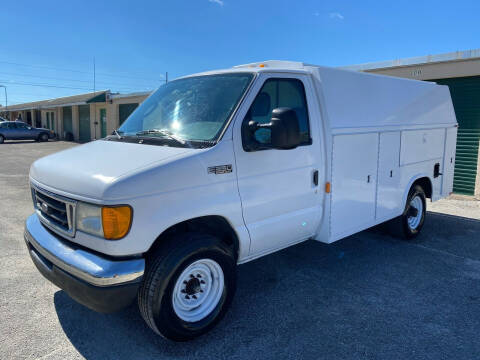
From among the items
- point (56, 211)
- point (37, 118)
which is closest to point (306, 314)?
point (56, 211)

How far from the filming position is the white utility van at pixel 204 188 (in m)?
2.73

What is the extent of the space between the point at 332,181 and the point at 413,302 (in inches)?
59.7

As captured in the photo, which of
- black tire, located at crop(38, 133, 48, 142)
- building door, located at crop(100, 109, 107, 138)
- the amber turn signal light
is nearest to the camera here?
the amber turn signal light

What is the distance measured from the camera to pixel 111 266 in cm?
268

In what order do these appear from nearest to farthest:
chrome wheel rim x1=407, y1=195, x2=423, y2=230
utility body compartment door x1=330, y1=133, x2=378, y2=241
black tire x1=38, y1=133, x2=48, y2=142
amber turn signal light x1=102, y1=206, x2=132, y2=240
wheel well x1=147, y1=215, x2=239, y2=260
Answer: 1. amber turn signal light x1=102, y1=206, x2=132, y2=240
2. wheel well x1=147, y1=215, x2=239, y2=260
3. utility body compartment door x1=330, y1=133, x2=378, y2=241
4. chrome wheel rim x1=407, y1=195, x2=423, y2=230
5. black tire x1=38, y1=133, x2=48, y2=142

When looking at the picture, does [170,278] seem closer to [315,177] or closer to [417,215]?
[315,177]

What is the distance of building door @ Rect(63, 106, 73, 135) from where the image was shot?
33.4m

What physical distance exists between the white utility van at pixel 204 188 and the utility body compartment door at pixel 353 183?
0.8 inches

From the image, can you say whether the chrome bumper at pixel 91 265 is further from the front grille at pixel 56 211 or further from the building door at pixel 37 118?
the building door at pixel 37 118

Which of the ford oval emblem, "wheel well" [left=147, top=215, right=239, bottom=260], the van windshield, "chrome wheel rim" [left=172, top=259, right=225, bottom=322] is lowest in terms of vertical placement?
"chrome wheel rim" [left=172, top=259, right=225, bottom=322]

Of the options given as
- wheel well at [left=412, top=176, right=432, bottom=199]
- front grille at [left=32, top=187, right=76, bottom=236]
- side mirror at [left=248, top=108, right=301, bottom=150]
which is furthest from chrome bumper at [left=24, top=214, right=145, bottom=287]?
wheel well at [left=412, top=176, right=432, bottom=199]

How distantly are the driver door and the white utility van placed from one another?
0.01 metres

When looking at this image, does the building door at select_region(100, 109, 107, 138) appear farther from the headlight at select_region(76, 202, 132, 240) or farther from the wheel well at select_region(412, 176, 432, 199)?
the headlight at select_region(76, 202, 132, 240)

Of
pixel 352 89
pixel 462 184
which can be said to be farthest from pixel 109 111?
pixel 352 89
